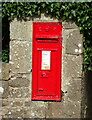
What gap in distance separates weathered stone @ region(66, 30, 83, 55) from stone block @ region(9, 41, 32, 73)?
0.54 m

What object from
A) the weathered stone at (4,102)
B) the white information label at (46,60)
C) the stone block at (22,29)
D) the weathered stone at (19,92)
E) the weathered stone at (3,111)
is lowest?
the weathered stone at (3,111)

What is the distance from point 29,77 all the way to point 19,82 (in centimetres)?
16

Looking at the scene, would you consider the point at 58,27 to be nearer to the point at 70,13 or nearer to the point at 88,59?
the point at 70,13

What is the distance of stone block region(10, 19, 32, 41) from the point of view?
4.56m

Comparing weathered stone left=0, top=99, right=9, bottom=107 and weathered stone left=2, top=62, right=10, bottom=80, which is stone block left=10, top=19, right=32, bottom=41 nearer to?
weathered stone left=2, top=62, right=10, bottom=80

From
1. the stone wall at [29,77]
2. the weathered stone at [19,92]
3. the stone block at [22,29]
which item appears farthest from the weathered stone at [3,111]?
the stone block at [22,29]

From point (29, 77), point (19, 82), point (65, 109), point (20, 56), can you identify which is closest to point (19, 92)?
point (19, 82)

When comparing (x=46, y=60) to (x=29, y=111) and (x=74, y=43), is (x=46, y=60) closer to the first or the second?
(x=74, y=43)

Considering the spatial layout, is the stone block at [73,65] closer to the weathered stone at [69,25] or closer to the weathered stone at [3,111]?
the weathered stone at [69,25]

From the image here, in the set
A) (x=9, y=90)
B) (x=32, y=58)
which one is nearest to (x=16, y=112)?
(x=9, y=90)

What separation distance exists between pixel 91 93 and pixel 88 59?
3.20 feet

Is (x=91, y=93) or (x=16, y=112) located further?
(x=91, y=93)

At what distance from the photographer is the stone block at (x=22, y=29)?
456 cm

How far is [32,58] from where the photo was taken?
4.57m
